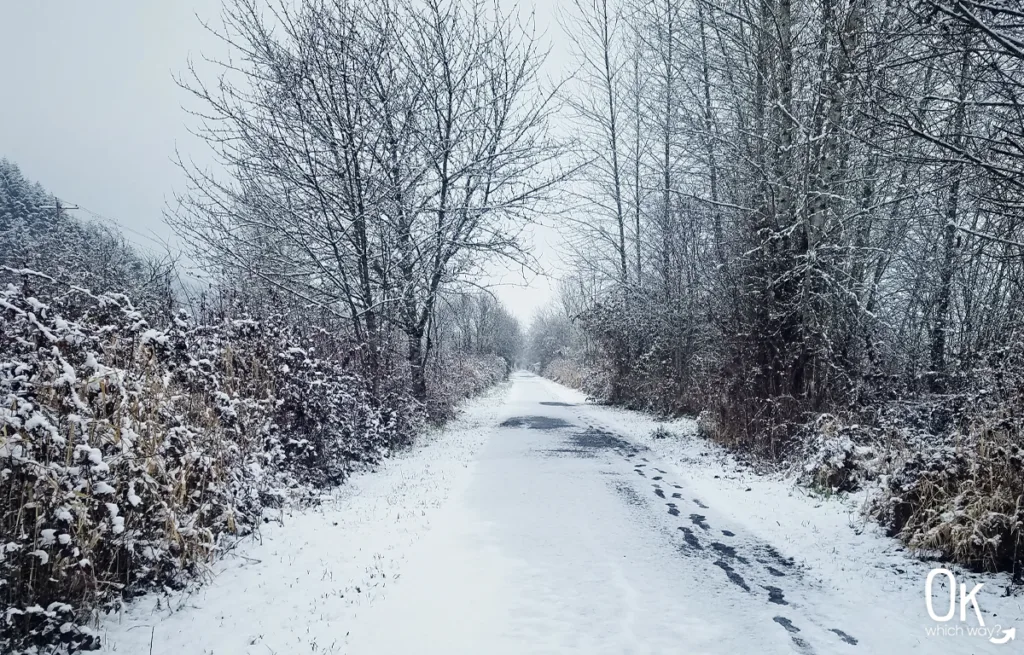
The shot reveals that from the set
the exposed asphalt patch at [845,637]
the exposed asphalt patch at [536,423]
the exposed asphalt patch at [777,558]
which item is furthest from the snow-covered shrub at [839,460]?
the exposed asphalt patch at [536,423]

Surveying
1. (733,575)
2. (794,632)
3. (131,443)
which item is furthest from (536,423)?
(131,443)

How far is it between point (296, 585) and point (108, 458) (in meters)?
1.63

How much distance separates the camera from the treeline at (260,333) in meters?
3.58

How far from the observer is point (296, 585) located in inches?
173

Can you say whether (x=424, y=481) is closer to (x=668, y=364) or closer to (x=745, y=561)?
(x=745, y=561)

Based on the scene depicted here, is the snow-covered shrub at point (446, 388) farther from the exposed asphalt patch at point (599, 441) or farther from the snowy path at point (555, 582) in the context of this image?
the snowy path at point (555, 582)

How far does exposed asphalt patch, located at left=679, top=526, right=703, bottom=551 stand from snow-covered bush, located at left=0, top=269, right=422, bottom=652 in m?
4.12

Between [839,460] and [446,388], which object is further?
[446,388]

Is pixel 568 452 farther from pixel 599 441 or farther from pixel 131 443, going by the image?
pixel 131 443

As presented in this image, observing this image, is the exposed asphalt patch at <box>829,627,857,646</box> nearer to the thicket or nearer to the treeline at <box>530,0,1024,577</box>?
the treeline at <box>530,0,1024,577</box>

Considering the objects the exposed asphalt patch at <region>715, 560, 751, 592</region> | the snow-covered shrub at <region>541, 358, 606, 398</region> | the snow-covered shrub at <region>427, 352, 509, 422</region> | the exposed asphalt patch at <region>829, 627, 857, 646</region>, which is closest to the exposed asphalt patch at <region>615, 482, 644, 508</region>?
the exposed asphalt patch at <region>715, 560, 751, 592</region>

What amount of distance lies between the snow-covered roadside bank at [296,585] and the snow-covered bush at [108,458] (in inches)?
9.3

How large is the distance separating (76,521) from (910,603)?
5733mm

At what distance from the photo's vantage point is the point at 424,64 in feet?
40.0
